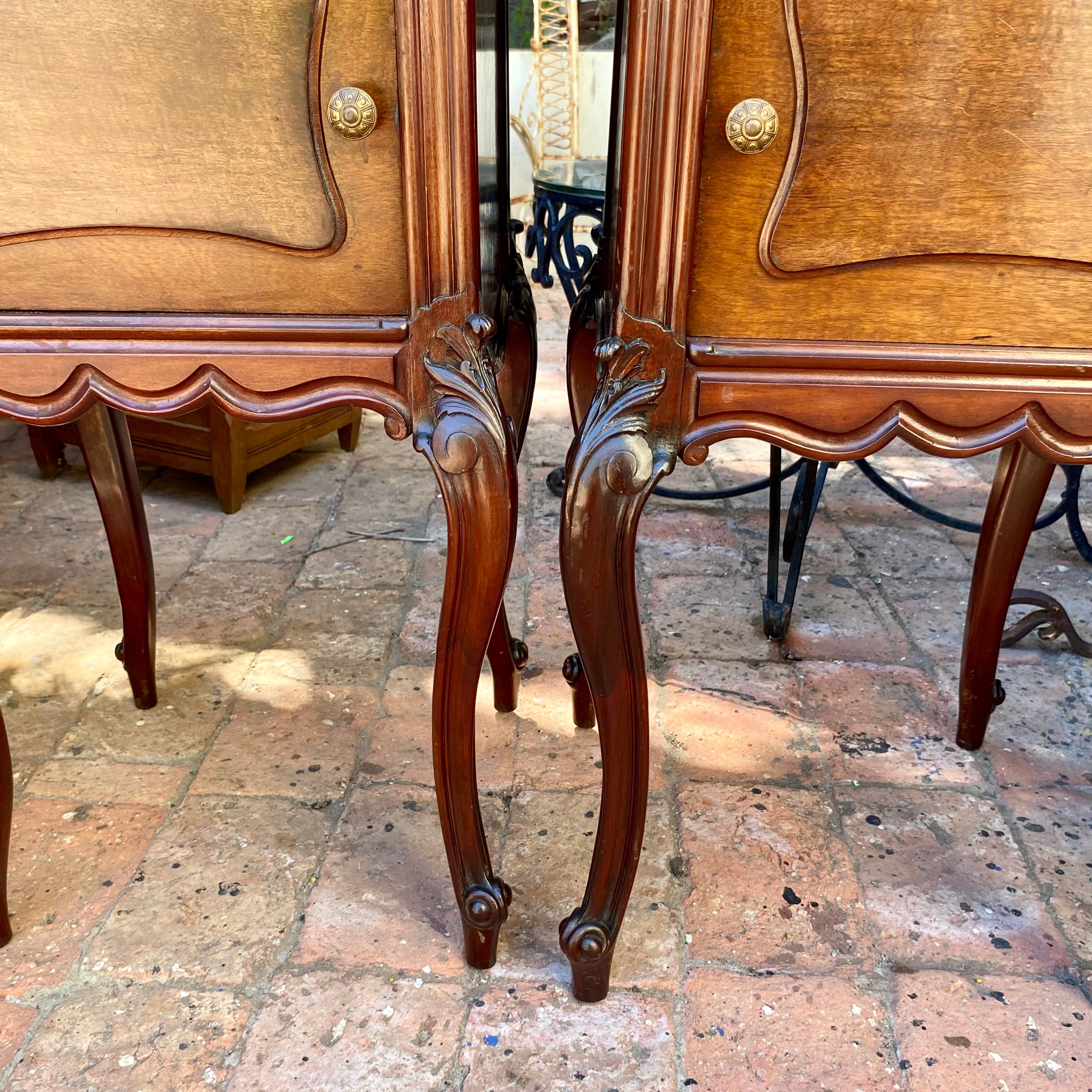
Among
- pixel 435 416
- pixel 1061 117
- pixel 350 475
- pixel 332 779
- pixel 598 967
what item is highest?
pixel 1061 117

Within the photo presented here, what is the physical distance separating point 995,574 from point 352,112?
1.17 m

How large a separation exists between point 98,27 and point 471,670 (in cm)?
67

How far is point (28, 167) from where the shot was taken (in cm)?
85

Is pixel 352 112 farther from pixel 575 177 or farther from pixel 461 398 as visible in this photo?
pixel 575 177

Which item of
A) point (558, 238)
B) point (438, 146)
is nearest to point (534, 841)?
point (438, 146)

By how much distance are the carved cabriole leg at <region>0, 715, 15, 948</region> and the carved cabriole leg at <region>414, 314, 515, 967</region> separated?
20.9 inches

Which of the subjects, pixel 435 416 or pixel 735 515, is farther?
pixel 735 515

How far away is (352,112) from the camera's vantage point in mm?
807

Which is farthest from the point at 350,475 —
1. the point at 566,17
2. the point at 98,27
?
the point at 566,17

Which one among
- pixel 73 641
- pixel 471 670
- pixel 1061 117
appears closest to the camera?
pixel 1061 117

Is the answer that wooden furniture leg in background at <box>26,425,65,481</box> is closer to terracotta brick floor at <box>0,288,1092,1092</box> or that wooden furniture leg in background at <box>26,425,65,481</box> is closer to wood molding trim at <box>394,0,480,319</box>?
terracotta brick floor at <box>0,288,1092,1092</box>

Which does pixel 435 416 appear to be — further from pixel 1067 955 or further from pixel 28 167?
pixel 1067 955

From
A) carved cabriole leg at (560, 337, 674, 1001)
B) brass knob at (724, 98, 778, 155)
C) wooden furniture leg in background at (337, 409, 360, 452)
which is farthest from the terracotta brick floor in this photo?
brass knob at (724, 98, 778, 155)

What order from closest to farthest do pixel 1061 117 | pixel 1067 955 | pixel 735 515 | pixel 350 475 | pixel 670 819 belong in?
pixel 1061 117
pixel 1067 955
pixel 670 819
pixel 735 515
pixel 350 475
